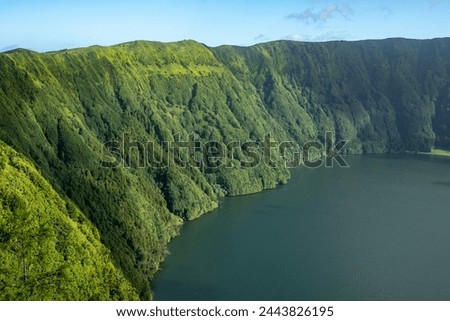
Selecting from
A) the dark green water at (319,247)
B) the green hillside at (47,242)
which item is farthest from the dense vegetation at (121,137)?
the dark green water at (319,247)

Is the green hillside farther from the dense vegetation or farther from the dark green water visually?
the dark green water

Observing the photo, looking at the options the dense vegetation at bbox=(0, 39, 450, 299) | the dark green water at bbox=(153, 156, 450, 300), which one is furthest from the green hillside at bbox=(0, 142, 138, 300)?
the dark green water at bbox=(153, 156, 450, 300)

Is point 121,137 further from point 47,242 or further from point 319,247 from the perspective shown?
point 47,242

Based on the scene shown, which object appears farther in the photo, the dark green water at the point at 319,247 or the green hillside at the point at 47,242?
the dark green water at the point at 319,247

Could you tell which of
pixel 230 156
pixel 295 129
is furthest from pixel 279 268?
pixel 295 129

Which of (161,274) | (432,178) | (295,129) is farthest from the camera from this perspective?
(295,129)

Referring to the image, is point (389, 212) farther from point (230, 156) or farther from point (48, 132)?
point (48, 132)

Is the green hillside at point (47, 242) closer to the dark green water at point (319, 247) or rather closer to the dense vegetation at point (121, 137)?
the dense vegetation at point (121, 137)

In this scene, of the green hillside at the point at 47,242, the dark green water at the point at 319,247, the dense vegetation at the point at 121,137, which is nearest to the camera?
the green hillside at the point at 47,242
